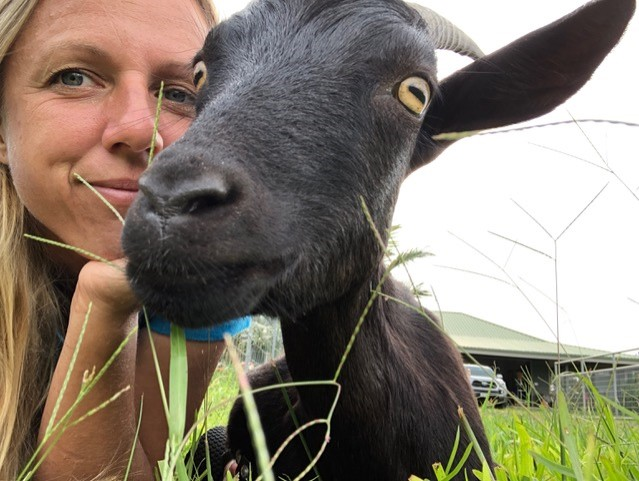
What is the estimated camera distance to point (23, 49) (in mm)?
3479

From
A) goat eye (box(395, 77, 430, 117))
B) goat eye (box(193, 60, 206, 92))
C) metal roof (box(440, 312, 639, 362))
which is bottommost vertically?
metal roof (box(440, 312, 639, 362))

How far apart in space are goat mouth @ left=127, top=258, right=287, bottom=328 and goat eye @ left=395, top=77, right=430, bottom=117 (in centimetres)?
111

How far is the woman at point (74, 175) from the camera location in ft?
9.25

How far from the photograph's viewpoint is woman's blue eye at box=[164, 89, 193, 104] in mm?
3711

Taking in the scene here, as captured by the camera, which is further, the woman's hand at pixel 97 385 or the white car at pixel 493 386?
the woman's hand at pixel 97 385

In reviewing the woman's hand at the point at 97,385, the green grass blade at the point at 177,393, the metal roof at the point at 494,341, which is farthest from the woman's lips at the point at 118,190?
the metal roof at the point at 494,341

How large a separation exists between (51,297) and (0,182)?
2.32ft

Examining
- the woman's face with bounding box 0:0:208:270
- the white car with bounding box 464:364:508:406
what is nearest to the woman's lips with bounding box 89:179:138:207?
the woman's face with bounding box 0:0:208:270

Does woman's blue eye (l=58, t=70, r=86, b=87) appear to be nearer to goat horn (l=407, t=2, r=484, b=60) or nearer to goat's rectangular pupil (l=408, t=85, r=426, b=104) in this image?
goat's rectangular pupil (l=408, t=85, r=426, b=104)

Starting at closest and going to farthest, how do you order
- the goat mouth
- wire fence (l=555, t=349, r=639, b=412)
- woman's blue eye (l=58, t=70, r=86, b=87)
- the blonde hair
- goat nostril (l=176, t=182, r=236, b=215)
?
goat nostril (l=176, t=182, r=236, b=215)
the goat mouth
wire fence (l=555, t=349, r=639, b=412)
the blonde hair
woman's blue eye (l=58, t=70, r=86, b=87)

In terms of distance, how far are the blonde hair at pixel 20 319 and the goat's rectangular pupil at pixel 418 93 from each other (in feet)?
6.72

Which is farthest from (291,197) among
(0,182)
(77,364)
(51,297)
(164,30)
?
(0,182)

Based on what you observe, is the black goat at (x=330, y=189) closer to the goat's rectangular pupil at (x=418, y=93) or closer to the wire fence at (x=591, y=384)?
the goat's rectangular pupil at (x=418, y=93)

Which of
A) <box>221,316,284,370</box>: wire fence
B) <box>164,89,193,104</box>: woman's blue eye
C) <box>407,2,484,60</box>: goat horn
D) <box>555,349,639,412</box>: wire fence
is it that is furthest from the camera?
<box>221,316,284,370</box>: wire fence
